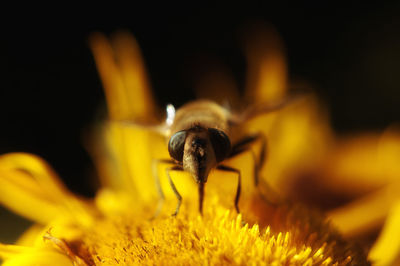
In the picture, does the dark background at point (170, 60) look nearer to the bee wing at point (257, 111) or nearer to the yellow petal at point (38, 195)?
the yellow petal at point (38, 195)

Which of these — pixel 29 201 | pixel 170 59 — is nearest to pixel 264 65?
pixel 170 59

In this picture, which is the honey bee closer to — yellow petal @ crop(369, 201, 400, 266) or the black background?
yellow petal @ crop(369, 201, 400, 266)

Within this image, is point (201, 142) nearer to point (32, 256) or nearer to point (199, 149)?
point (199, 149)

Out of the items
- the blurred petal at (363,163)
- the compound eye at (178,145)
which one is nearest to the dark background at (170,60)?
the blurred petal at (363,163)

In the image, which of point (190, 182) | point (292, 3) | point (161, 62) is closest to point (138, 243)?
point (190, 182)

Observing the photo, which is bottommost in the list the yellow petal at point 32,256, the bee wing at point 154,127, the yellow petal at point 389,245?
the yellow petal at point 32,256

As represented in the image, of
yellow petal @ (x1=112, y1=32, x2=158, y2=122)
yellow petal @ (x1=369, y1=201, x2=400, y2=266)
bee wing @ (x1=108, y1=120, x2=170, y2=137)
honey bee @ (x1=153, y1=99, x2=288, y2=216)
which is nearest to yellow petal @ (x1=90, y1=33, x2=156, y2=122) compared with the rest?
yellow petal @ (x1=112, y1=32, x2=158, y2=122)
